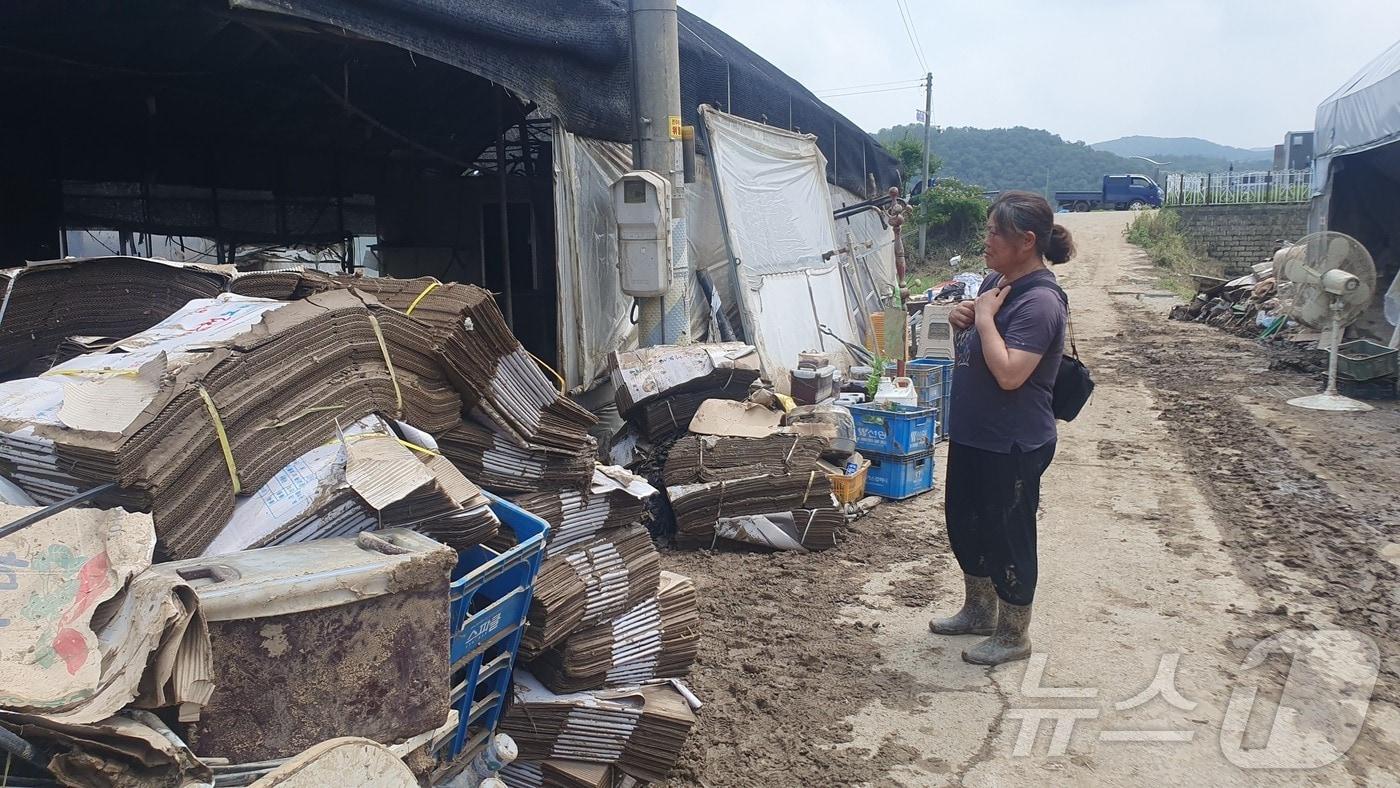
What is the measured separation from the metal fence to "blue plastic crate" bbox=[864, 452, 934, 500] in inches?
957

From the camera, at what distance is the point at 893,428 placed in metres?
6.71

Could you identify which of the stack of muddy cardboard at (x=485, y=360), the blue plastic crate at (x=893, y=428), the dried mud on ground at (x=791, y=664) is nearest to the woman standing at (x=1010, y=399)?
the dried mud on ground at (x=791, y=664)

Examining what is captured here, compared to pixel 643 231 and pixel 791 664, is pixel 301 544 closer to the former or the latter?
pixel 791 664

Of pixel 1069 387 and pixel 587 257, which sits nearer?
pixel 1069 387

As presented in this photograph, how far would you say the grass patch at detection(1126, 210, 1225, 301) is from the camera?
23.2m

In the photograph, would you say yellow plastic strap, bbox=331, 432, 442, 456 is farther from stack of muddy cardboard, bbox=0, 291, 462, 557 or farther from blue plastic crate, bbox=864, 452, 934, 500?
blue plastic crate, bbox=864, 452, 934, 500

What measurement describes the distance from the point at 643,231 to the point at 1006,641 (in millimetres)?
3930

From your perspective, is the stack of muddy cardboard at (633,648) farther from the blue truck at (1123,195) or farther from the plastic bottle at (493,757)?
the blue truck at (1123,195)

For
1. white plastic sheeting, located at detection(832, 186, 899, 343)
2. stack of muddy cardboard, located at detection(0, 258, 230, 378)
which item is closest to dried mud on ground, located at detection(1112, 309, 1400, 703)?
white plastic sheeting, located at detection(832, 186, 899, 343)

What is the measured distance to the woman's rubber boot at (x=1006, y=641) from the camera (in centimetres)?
412

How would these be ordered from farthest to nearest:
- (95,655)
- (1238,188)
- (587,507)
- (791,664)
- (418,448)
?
(1238,188)
(791,664)
(587,507)
(418,448)
(95,655)

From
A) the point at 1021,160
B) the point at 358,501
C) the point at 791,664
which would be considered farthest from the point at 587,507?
the point at 1021,160

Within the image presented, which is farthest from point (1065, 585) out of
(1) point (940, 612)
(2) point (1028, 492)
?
(2) point (1028, 492)

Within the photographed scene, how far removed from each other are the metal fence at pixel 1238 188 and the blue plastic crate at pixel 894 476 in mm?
24304
